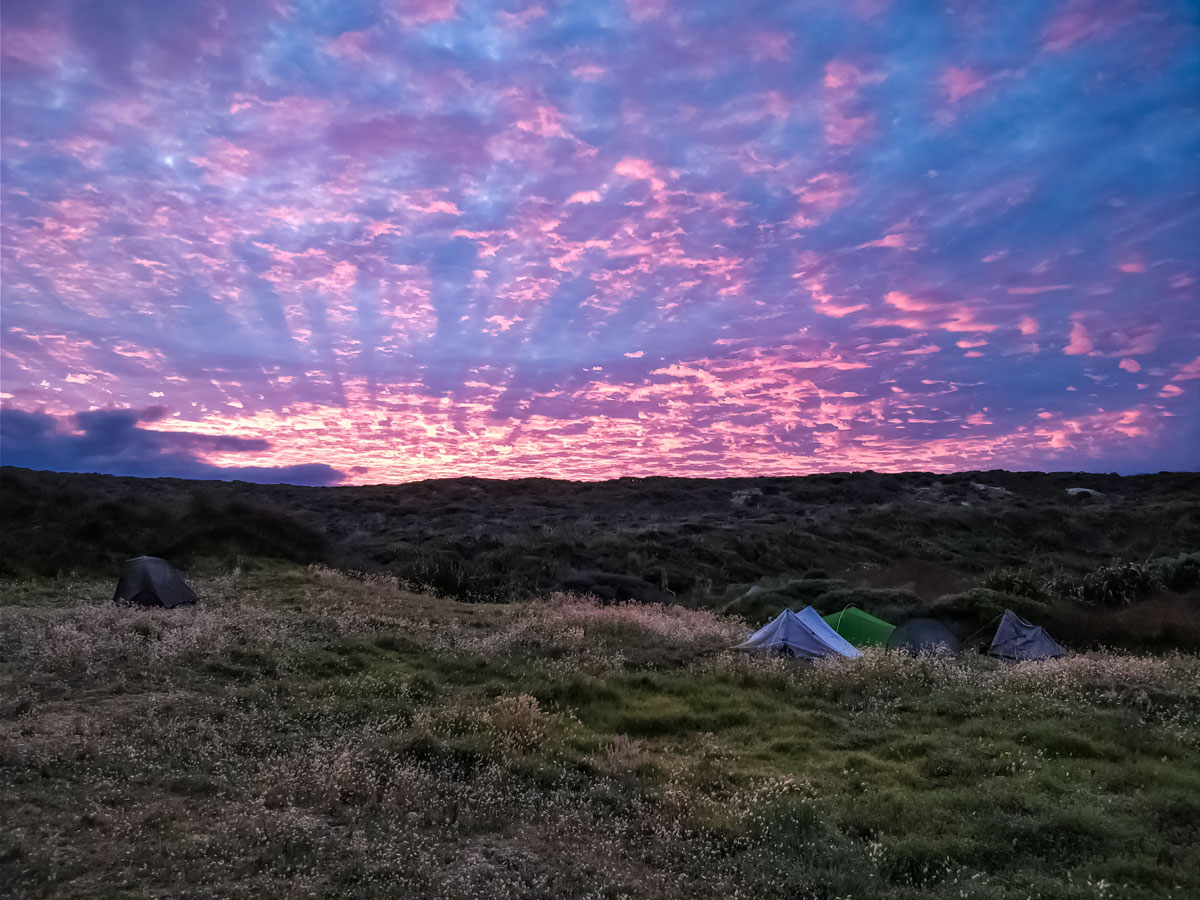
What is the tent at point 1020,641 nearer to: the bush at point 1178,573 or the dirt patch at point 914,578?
the dirt patch at point 914,578

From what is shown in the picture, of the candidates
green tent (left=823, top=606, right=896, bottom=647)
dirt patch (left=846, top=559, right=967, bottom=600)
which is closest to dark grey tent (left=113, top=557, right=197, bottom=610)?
green tent (left=823, top=606, right=896, bottom=647)

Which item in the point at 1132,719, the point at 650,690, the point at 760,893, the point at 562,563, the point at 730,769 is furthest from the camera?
the point at 562,563

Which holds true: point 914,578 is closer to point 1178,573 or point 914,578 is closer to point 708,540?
point 1178,573

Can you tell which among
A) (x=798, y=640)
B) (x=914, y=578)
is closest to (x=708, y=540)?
(x=914, y=578)

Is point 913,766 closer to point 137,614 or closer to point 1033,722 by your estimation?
point 1033,722

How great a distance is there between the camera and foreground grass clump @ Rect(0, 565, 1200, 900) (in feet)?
26.2

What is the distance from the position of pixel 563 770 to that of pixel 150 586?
17.0 meters

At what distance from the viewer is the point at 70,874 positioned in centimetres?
730

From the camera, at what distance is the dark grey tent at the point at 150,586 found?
22.0 m

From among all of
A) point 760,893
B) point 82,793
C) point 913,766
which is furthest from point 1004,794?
point 82,793

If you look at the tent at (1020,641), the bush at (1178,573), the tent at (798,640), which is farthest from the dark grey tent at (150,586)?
the bush at (1178,573)

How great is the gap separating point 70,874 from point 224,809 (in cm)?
185

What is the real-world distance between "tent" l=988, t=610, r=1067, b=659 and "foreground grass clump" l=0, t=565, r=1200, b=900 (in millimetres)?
5751

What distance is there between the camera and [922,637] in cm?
2420
